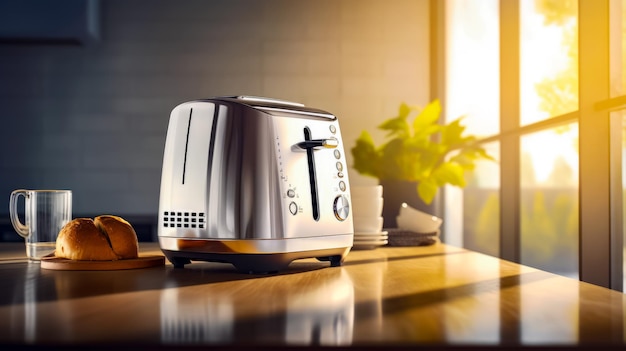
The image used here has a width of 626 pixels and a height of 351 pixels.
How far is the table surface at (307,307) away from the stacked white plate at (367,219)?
0.48 meters

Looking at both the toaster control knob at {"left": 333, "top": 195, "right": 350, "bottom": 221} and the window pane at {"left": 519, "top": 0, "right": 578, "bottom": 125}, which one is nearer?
the toaster control knob at {"left": 333, "top": 195, "right": 350, "bottom": 221}

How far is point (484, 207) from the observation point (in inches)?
109

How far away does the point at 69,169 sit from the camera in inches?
132

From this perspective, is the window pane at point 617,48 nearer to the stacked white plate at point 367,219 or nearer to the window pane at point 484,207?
the stacked white plate at point 367,219

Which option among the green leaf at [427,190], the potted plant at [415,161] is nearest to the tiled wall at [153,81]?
the potted plant at [415,161]

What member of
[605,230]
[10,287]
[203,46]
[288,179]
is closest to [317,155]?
[288,179]

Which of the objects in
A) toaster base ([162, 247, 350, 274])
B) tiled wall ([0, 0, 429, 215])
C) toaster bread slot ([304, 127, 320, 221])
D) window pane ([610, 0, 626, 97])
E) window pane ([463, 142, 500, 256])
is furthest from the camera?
tiled wall ([0, 0, 429, 215])

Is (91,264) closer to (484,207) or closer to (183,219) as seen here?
Answer: (183,219)

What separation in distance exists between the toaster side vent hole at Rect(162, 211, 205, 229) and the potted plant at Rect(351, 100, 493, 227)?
91cm

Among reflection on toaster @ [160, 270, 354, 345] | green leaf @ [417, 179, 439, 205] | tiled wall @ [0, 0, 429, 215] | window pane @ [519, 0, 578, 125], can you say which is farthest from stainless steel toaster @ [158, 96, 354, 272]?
tiled wall @ [0, 0, 429, 215]

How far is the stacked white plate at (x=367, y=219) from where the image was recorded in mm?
1677

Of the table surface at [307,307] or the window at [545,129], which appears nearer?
the table surface at [307,307]

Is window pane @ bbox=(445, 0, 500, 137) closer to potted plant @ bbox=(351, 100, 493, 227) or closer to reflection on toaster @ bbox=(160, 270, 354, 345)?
potted plant @ bbox=(351, 100, 493, 227)

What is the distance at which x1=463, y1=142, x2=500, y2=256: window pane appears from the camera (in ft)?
8.58
